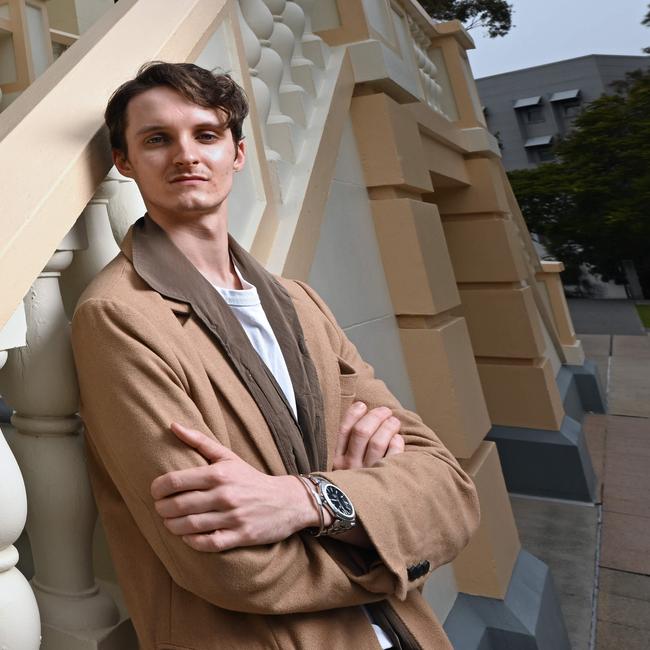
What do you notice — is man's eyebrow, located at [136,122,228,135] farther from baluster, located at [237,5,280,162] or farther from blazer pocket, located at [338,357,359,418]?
baluster, located at [237,5,280,162]

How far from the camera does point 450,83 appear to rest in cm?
472

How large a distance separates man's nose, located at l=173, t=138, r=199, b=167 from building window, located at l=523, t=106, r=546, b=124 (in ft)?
84.4

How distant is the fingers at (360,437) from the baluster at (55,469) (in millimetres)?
519

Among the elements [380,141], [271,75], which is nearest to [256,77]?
[271,75]

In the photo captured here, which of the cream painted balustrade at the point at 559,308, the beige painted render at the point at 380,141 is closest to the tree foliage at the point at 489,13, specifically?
the cream painted balustrade at the point at 559,308

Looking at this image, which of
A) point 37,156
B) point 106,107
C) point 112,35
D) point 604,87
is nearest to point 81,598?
point 37,156

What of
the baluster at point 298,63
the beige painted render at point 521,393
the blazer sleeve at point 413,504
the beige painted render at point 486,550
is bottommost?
the beige painted render at point 486,550

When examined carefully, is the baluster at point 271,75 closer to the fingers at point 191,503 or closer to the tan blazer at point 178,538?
the tan blazer at point 178,538

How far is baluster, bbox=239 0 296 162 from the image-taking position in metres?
2.09

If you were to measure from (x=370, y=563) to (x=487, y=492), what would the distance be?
2.08 meters

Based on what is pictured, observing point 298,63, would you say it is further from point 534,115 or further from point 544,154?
point 534,115

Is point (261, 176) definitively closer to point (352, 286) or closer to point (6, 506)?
point (352, 286)

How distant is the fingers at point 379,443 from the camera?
1.24 metres

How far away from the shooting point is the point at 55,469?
3.49 ft
